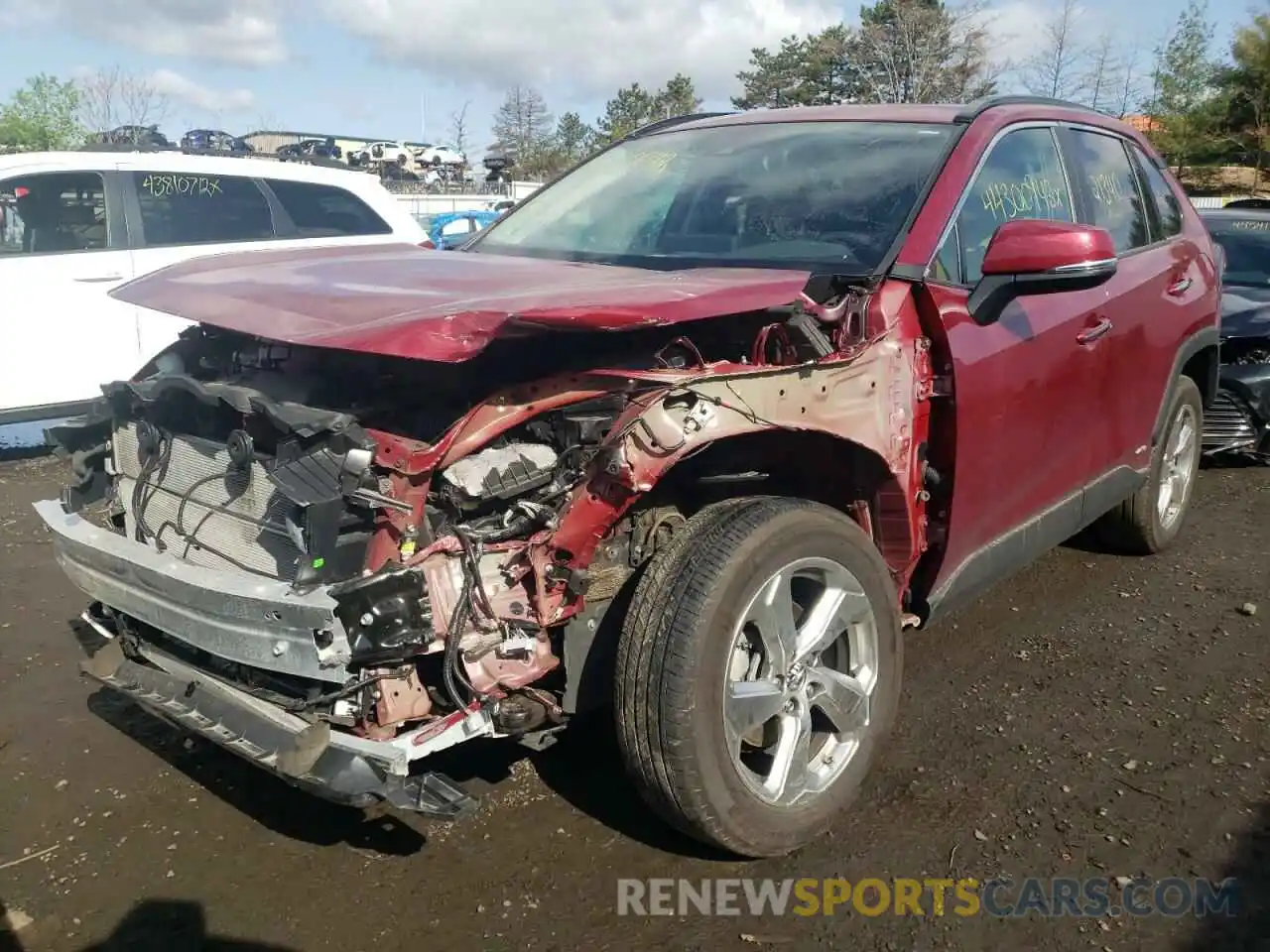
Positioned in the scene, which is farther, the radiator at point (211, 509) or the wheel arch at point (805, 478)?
the wheel arch at point (805, 478)

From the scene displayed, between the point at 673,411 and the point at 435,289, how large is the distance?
0.71 m

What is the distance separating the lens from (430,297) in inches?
98.5

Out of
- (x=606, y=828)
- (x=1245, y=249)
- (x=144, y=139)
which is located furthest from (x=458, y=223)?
(x=606, y=828)

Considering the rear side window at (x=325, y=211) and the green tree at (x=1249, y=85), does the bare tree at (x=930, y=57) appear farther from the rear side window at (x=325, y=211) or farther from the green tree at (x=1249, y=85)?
the rear side window at (x=325, y=211)

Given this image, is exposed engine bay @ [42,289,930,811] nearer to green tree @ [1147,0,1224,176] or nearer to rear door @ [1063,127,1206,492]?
rear door @ [1063,127,1206,492]

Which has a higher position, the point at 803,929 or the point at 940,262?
the point at 940,262

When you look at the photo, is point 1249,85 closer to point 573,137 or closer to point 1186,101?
point 1186,101

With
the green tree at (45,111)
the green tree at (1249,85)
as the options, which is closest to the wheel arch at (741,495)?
the green tree at (45,111)

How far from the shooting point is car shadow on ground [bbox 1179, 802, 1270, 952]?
240cm

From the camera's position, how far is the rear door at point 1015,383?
10.2ft

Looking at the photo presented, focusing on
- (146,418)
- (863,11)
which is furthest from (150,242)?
(863,11)

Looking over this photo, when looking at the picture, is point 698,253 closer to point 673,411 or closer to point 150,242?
point 673,411

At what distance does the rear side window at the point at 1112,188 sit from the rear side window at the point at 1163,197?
0.16m

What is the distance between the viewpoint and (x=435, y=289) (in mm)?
2609
